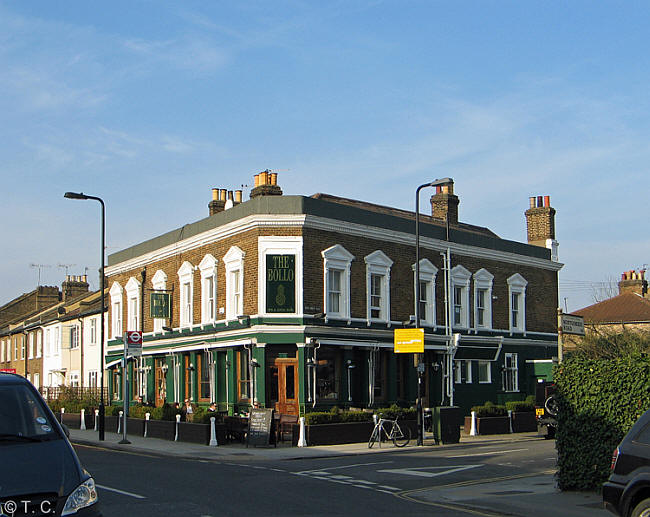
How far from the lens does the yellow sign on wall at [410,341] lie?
94.3ft

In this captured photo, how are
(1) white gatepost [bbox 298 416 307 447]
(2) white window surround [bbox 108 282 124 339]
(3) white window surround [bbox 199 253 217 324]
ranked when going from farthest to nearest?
(2) white window surround [bbox 108 282 124 339] < (3) white window surround [bbox 199 253 217 324] < (1) white gatepost [bbox 298 416 307 447]


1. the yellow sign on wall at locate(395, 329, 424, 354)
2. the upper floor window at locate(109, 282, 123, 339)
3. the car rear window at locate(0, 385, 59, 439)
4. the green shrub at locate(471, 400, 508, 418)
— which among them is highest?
the upper floor window at locate(109, 282, 123, 339)

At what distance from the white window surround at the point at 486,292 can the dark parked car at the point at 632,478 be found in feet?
97.1

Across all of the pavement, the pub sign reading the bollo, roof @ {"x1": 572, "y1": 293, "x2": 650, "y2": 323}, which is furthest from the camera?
roof @ {"x1": 572, "y1": 293, "x2": 650, "y2": 323}

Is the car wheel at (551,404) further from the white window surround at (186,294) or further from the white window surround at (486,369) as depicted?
the white window surround at (186,294)

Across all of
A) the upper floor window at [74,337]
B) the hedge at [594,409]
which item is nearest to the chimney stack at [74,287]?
the upper floor window at [74,337]

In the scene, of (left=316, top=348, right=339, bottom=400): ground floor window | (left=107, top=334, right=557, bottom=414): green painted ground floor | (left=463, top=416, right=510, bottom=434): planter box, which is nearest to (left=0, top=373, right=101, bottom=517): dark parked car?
(left=107, top=334, right=557, bottom=414): green painted ground floor

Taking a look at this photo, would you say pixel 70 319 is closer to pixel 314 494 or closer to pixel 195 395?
pixel 195 395

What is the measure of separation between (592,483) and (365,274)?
2021 centimetres

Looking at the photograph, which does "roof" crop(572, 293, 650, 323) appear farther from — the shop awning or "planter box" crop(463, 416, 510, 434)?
"planter box" crop(463, 416, 510, 434)

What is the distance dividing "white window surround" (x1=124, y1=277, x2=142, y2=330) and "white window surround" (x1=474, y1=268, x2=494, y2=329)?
55.6 feet

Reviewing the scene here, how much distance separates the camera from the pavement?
13352 millimetres

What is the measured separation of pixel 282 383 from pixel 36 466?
24288 mm

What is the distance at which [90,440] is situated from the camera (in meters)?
29.6
